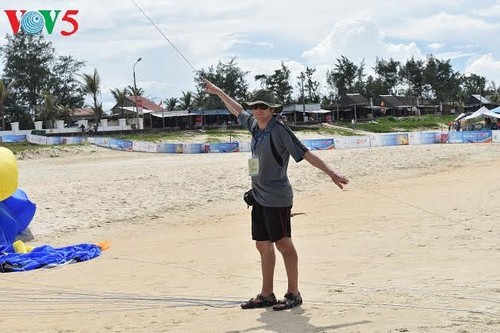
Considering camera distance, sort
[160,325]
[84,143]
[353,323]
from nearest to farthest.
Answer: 1. [353,323]
2. [160,325]
3. [84,143]

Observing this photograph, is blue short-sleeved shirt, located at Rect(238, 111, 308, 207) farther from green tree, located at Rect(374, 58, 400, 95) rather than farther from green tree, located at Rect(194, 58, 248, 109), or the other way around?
green tree, located at Rect(374, 58, 400, 95)

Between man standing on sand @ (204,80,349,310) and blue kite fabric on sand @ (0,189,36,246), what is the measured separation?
270 inches

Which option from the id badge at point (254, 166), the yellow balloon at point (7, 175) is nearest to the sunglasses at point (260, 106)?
the id badge at point (254, 166)

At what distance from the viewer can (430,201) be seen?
13.9m

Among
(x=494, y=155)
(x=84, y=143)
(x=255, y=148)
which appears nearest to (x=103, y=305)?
(x=255, y=148)

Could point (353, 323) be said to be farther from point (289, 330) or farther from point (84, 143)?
point (84, 143)

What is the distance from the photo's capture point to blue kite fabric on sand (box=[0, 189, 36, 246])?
1099cm

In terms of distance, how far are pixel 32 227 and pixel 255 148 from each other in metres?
9.32

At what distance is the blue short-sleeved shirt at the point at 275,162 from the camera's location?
5.13 m

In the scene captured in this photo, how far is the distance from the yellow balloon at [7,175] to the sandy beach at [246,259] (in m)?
1.83

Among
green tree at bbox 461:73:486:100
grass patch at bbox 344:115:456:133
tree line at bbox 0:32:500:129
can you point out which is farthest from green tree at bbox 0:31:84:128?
green tree at bbox 461:73:486:100

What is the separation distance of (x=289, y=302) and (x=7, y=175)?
24.2ft

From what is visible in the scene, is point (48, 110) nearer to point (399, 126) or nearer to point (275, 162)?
point (399, 126)

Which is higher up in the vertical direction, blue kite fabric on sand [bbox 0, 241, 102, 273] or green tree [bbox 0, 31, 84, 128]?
green tree [bbox 0, 31, 84, 128]
